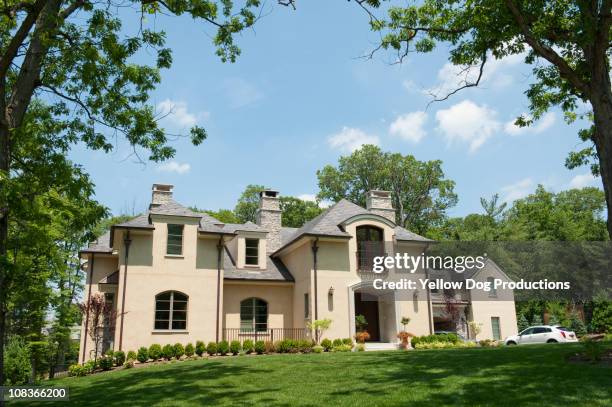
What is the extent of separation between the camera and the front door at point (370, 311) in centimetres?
2477

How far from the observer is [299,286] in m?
23.4

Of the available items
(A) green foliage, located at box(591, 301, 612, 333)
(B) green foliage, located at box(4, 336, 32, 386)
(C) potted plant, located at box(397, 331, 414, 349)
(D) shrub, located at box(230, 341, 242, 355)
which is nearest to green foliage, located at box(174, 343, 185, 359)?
(D) shrub, located at box(230, 341, 242, 355)

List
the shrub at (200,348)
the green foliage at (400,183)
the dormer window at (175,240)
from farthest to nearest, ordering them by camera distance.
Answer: the green foliage at (400,183) < the dormer window at (175,240) < the shrub at (200,348)

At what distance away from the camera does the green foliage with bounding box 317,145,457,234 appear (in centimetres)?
4959

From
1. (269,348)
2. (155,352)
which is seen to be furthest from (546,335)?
(155,352)

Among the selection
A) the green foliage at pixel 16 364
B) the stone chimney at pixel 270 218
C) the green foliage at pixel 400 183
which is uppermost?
the green foliage at pixel 400 183

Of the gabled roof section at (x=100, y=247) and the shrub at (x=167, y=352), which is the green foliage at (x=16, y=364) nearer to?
the gabled roof section at (x=100, y=247)

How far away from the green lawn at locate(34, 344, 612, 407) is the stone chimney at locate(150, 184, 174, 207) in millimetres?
10608

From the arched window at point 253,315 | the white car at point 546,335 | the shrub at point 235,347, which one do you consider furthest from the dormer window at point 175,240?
the white car at point 546,335

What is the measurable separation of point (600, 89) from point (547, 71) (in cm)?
333

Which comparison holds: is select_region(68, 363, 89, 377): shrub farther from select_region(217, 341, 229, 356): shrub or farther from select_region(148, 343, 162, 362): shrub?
select_region(217, 341, 229, 356): shrub

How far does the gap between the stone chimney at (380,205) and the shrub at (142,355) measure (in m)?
13.6

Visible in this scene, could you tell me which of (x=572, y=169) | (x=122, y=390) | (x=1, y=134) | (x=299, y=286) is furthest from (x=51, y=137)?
(x=572, y=169)

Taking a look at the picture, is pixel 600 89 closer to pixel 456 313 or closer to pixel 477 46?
pixel 477 46
